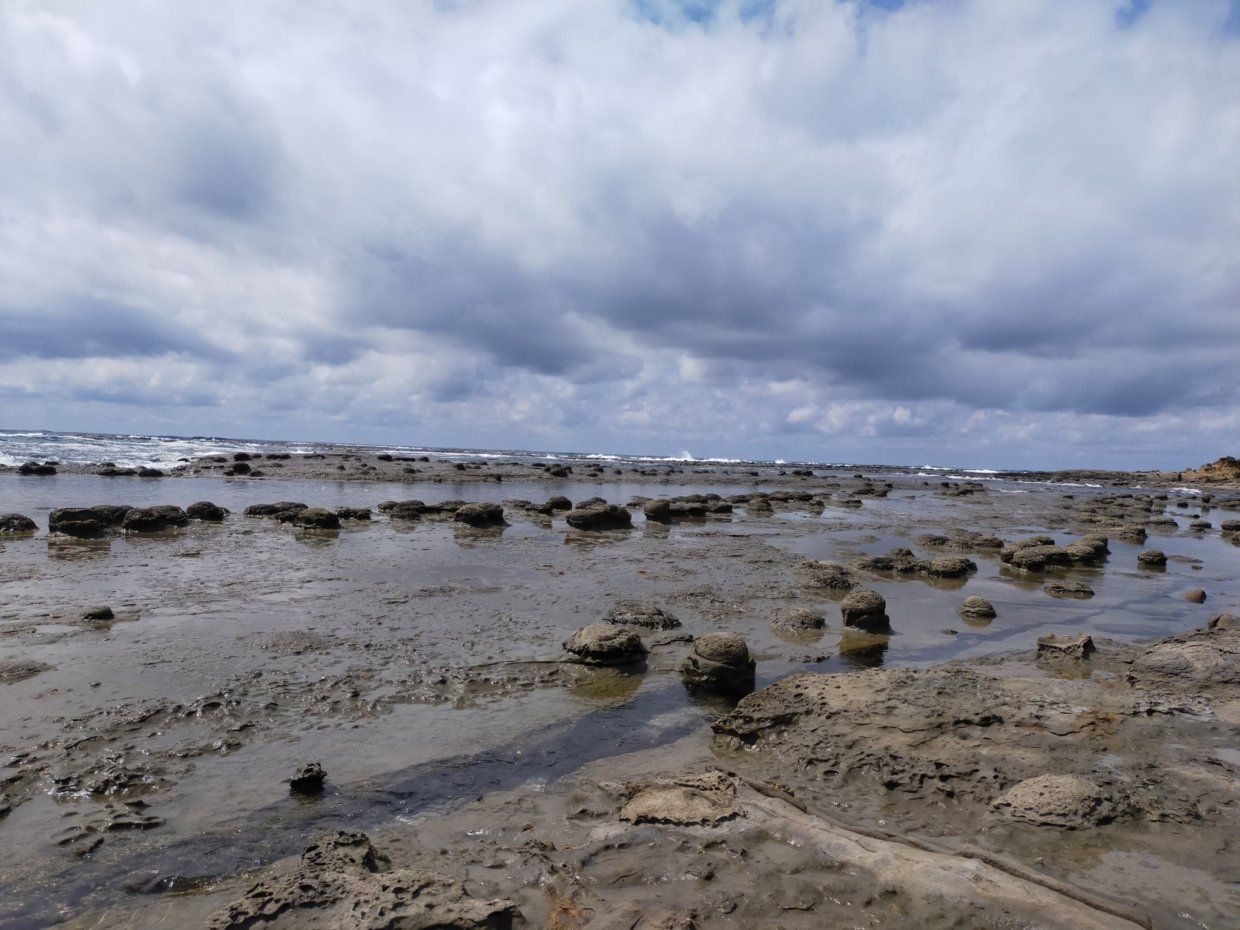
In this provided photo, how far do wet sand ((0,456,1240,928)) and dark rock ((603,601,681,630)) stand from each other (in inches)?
15.0

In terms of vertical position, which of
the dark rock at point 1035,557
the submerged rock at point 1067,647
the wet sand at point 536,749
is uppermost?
the dark rock at point 1035,557

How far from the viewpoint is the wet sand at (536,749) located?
→ 370 cm

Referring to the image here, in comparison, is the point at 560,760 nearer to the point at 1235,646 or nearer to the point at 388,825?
the point at 388,825

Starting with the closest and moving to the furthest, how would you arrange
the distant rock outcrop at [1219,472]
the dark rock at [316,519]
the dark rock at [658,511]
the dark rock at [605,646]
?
the dark rock at [605,646] → the dark rock at [316,519] → the dark rock at [658,511] → the distant rock outcrop at [1219,472]

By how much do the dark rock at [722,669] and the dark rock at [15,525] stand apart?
16.6 meters

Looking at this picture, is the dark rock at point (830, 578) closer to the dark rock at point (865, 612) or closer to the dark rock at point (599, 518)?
the dark rock at point (865, 612)

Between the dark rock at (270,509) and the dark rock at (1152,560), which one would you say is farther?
the dark rock at (270,509)

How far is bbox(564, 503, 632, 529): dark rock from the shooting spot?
20.5 metres

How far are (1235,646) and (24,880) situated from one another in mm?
11714

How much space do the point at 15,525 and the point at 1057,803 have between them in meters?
20.3

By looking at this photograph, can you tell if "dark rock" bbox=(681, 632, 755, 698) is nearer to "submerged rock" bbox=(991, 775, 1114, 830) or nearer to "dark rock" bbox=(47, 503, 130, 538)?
"submerged rock" bbox=(991, 775, 1114, 830)

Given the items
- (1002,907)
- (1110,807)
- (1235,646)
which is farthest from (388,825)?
(1235,646)

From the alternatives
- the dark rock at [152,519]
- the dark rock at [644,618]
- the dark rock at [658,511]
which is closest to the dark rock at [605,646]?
the dark rock at [644,618]

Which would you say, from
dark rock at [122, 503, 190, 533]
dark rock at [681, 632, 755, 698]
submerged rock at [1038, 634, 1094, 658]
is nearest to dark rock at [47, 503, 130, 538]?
dark rock at [122, 503, 190, 533]
